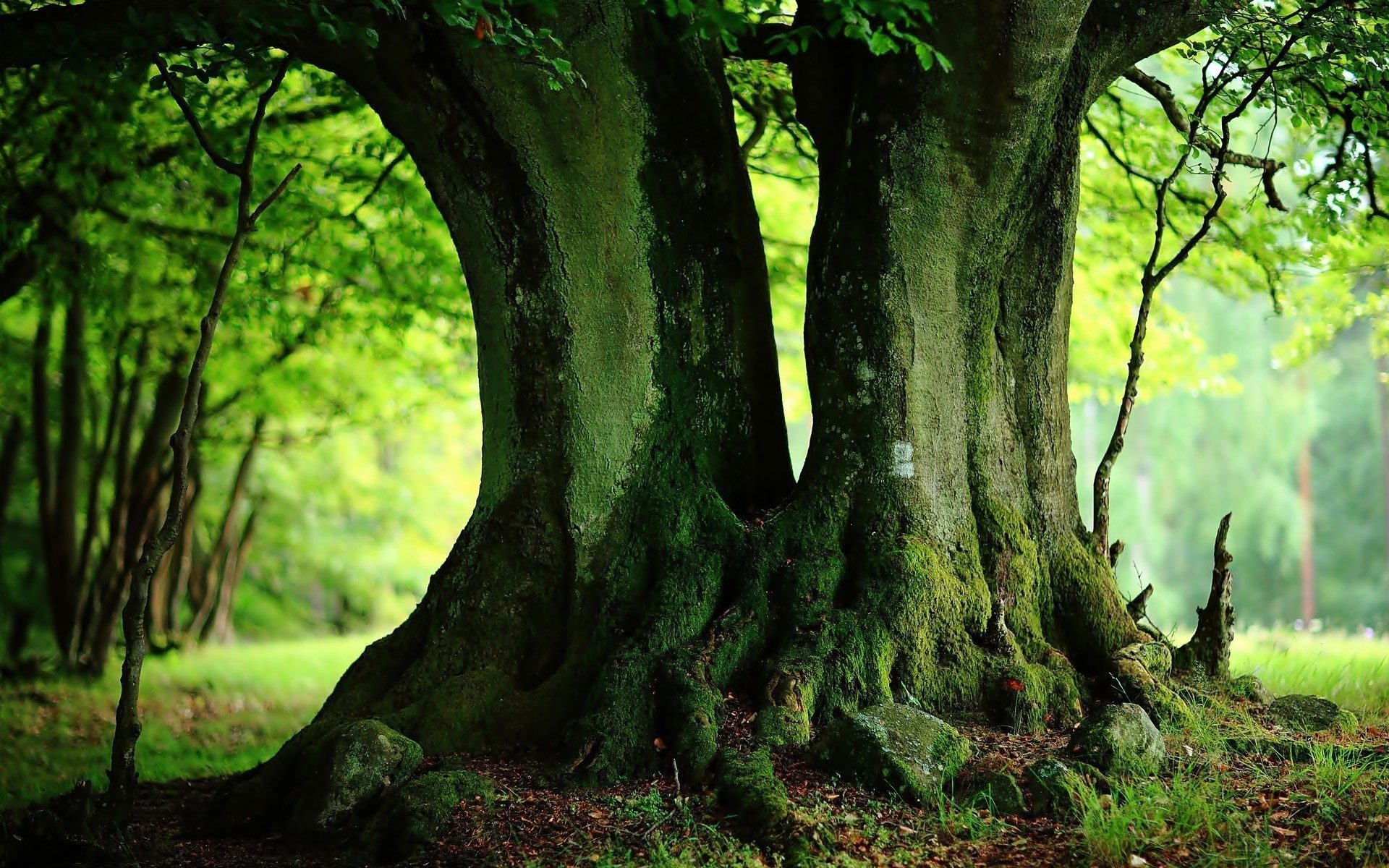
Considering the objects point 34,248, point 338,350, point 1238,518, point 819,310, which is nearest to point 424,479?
point 338,350

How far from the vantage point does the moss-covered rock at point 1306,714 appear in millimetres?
4895

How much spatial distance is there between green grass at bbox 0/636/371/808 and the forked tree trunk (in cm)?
296

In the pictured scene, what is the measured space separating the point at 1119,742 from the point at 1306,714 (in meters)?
1.48

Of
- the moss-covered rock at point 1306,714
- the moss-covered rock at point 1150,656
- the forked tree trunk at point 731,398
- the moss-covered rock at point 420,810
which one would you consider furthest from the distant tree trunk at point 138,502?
the moss-covered rock at point 1306,714

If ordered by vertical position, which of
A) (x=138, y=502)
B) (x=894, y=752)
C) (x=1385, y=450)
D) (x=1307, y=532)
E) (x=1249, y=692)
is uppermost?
(x=1385, y=450)

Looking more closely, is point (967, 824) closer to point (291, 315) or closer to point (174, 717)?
point (174, 717)

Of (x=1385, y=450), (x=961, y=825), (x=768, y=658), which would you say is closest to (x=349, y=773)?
(x=768, y=658)

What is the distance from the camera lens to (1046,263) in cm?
570

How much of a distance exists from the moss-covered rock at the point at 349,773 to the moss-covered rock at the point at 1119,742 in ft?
8.92

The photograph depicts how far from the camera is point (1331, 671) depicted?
654 cm

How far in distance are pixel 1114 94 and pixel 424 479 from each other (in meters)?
17.9

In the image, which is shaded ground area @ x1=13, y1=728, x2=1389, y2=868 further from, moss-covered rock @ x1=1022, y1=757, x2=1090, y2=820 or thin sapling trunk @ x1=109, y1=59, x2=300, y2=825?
thin sapling trunk @ x1=109, y1=59, x2=300, y2=825

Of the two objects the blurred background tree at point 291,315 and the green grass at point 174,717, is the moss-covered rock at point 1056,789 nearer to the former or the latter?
the blurred background tree at point 291,315

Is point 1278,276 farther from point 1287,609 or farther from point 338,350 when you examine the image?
point 1287,609
